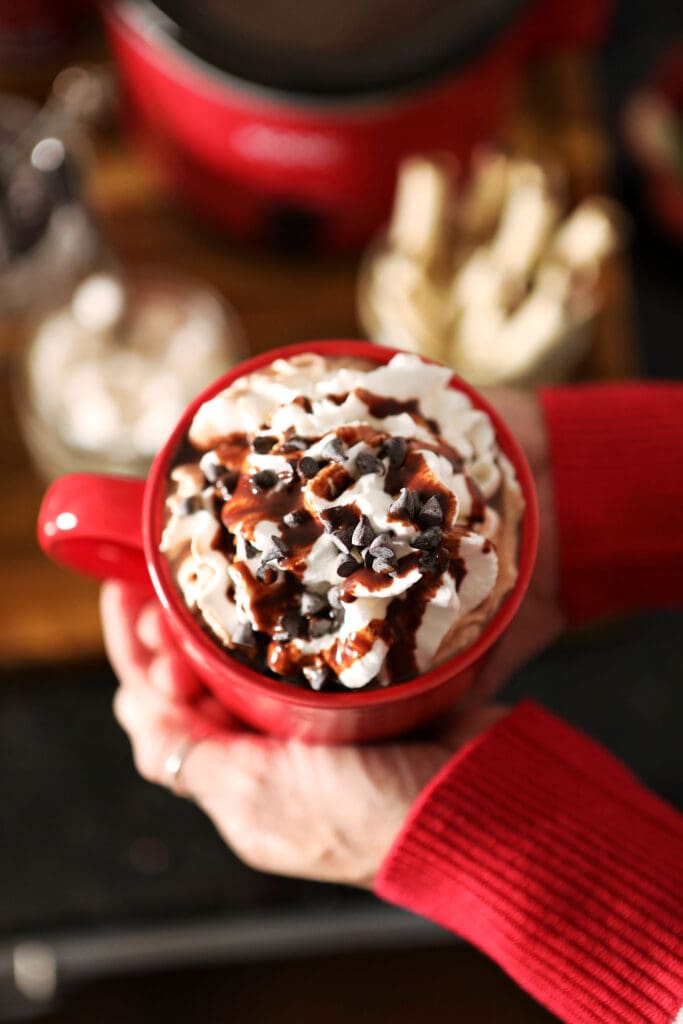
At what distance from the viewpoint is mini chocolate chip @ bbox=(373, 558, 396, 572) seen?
0.64m

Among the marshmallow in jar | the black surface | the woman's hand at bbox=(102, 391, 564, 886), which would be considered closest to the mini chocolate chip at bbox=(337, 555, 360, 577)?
the woman's hand at bbox=(102, 391, 564, 886)

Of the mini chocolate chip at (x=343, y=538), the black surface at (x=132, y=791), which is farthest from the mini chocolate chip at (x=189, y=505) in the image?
the black surface at (x=132, y=791)

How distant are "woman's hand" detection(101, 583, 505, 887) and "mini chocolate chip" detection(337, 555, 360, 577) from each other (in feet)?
0.83

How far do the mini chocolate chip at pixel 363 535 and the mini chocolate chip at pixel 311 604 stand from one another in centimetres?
5

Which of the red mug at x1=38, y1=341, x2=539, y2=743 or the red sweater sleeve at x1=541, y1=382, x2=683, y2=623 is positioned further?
the red sweater sleeve at x1=541, y1=382, x2=683, y2=623

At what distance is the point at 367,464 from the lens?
66cm

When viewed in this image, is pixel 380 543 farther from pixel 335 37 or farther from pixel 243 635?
pixel 335 37

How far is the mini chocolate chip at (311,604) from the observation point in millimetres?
664

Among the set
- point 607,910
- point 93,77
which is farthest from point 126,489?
point 93,77

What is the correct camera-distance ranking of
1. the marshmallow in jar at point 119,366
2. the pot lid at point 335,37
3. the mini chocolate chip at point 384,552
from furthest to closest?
the marshmallow in jar at point 119,366
the pot lid at point 335,37
the mini chocolate chip at point 384,552

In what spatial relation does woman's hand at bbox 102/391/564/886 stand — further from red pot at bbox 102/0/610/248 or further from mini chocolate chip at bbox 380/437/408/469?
red pot at bbox 102/0/610/248

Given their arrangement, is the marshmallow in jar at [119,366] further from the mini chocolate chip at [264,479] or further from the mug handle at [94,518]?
the mini chocolate chip at [264,479]

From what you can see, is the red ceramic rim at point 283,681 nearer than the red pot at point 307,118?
Yes

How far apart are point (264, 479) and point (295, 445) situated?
1.2 inches
